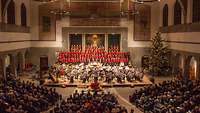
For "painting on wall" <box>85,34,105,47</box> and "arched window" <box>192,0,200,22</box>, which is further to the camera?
"painting on wall" <box>85,34,105,47</box>

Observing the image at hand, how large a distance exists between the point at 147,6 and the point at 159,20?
1.99 m

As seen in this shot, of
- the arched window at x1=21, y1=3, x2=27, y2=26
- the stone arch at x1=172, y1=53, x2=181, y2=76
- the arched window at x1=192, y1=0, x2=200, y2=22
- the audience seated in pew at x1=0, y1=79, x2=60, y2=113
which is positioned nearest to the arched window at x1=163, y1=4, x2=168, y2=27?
the stone arch at x1=172, y1=53, x2=181, y2=76

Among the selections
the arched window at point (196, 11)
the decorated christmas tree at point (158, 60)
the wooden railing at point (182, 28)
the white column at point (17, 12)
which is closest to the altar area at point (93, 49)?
the decorated christmas tree at point (158, 60)

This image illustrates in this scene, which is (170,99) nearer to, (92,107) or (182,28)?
(92,107)

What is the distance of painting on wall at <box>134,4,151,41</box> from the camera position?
37.5m

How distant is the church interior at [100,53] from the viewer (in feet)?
63.9

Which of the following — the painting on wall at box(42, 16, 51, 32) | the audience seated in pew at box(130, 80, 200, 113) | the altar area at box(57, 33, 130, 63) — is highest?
the painting on wall at box(42, 16, 51, 32)

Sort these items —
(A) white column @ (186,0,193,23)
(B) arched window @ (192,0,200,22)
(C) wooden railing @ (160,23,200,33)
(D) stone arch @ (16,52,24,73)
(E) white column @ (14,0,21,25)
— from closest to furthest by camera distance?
(C) wooden railing @ (160,23,200,33)
(B) arched window @ (192,0,200,22)
(A) white column @ (186,0,193,23)
(E) white column @ (14,0,21,25)
(D) stone arch @ (16,52,24,73)

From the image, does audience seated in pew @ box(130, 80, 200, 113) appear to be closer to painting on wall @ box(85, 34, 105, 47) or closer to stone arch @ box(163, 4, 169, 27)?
stone arch @ box(163, 4, 169, 27)

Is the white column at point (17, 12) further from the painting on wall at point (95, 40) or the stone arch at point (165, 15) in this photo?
the stone arch at point (165, 15)

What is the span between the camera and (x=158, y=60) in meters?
32.4

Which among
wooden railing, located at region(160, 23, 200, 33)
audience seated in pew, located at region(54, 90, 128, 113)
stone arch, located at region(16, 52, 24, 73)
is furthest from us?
stone arch, located at region(16, 52, 24, 73)

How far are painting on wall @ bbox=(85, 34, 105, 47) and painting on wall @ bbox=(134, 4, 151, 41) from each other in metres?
3.60

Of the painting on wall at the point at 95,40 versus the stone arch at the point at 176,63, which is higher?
the painting on wall at the point at 95,40
